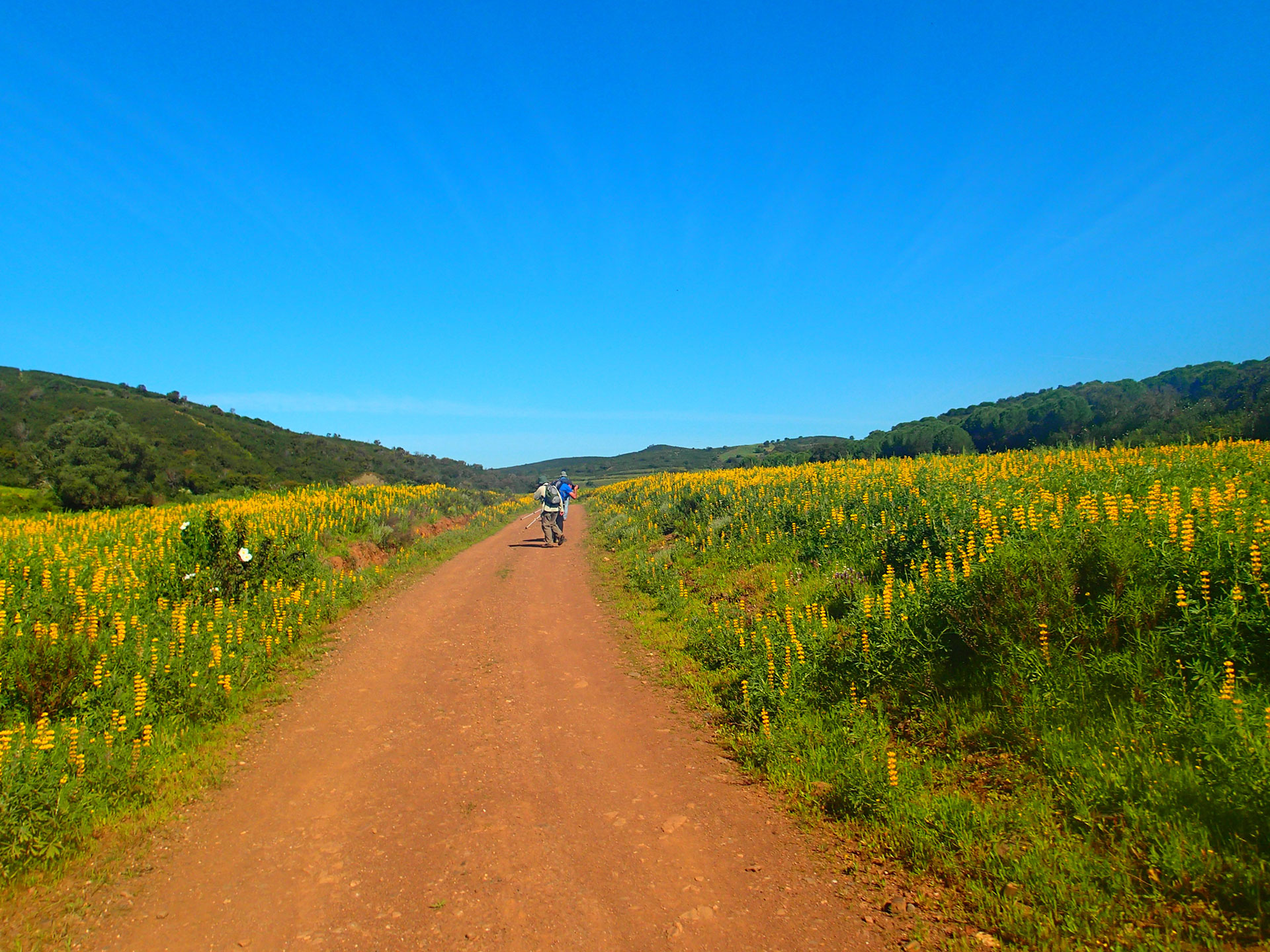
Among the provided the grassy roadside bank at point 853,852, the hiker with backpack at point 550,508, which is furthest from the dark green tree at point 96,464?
the grassy roadside bank at point 853,852

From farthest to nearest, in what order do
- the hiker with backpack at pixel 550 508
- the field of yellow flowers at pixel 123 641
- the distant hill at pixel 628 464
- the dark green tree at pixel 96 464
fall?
the distant hill at pixel 628 464, the dark green tree at pixel 96 464, the hiker with backpack at pixel 550 508, the field of yellow flowers at pixel 123 641

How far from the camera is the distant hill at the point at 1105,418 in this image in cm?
1925

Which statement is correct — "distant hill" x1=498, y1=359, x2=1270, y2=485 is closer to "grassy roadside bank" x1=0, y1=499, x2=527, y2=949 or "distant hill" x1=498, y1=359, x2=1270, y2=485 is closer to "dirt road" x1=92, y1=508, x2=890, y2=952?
"dirt road" x1=92, y1=508, x2=890, y2=952

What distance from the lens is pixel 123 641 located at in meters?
5.89

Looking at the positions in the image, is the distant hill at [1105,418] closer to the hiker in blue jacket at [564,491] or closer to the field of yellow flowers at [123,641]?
the hiker in blue jacket at [564,491]

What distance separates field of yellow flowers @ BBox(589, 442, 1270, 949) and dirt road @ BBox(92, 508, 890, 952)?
2.51 ft

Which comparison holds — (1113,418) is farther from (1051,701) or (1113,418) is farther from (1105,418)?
(1051,701)

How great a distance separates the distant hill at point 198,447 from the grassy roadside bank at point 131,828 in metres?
40.2

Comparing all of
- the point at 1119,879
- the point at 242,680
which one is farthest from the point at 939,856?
the point at 242,680

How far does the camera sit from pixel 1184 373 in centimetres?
4094

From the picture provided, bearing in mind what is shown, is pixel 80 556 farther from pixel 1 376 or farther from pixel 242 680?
pixel 1 376

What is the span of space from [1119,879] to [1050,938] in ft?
1.65

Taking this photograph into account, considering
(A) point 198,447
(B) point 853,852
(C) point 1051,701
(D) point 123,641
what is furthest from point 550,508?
(A) point 198,447

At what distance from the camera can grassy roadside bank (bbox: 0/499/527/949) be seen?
3.08 metres
